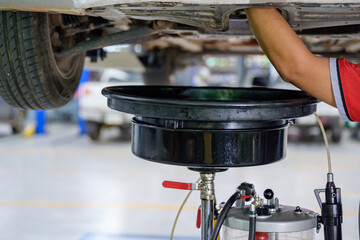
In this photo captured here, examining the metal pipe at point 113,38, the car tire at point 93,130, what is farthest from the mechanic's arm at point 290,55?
the car tire at point 93,130

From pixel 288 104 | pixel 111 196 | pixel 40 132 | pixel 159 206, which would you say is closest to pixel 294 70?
pixel 288 104

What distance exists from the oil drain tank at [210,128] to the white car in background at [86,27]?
219 millimetres

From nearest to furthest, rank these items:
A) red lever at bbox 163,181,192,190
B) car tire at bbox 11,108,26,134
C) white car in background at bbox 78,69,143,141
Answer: red lever at bbox 163,181,192,190 < white car in background at bbox 78,69,143,141 < car tire at bbox 11,108,26,134

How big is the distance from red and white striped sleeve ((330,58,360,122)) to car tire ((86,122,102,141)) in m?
5.80

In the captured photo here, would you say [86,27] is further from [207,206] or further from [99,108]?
[99,108]

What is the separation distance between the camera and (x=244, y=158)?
1.09m

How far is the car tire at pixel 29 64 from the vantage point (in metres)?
1.35

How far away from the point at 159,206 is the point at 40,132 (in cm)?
480

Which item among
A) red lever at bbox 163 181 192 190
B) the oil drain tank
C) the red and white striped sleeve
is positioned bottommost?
red lever at bbox 163 181 192 190

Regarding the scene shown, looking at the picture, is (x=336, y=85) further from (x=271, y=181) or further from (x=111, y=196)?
(x=271, y=181)

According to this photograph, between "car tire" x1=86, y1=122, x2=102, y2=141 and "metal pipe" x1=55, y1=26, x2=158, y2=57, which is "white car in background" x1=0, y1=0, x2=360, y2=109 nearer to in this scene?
"metal pipe" x1=55, y1=26, x2=158, y2=57

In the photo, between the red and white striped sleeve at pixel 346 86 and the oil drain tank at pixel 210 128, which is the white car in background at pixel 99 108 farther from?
the red and white striped sleeve at pixel 346 86

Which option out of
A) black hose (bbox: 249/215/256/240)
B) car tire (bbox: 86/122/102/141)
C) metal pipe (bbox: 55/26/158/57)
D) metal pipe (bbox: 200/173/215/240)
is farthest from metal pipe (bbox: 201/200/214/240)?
car tire (bbox: 86/122/102/141)

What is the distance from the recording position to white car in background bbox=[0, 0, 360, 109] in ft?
3.48
